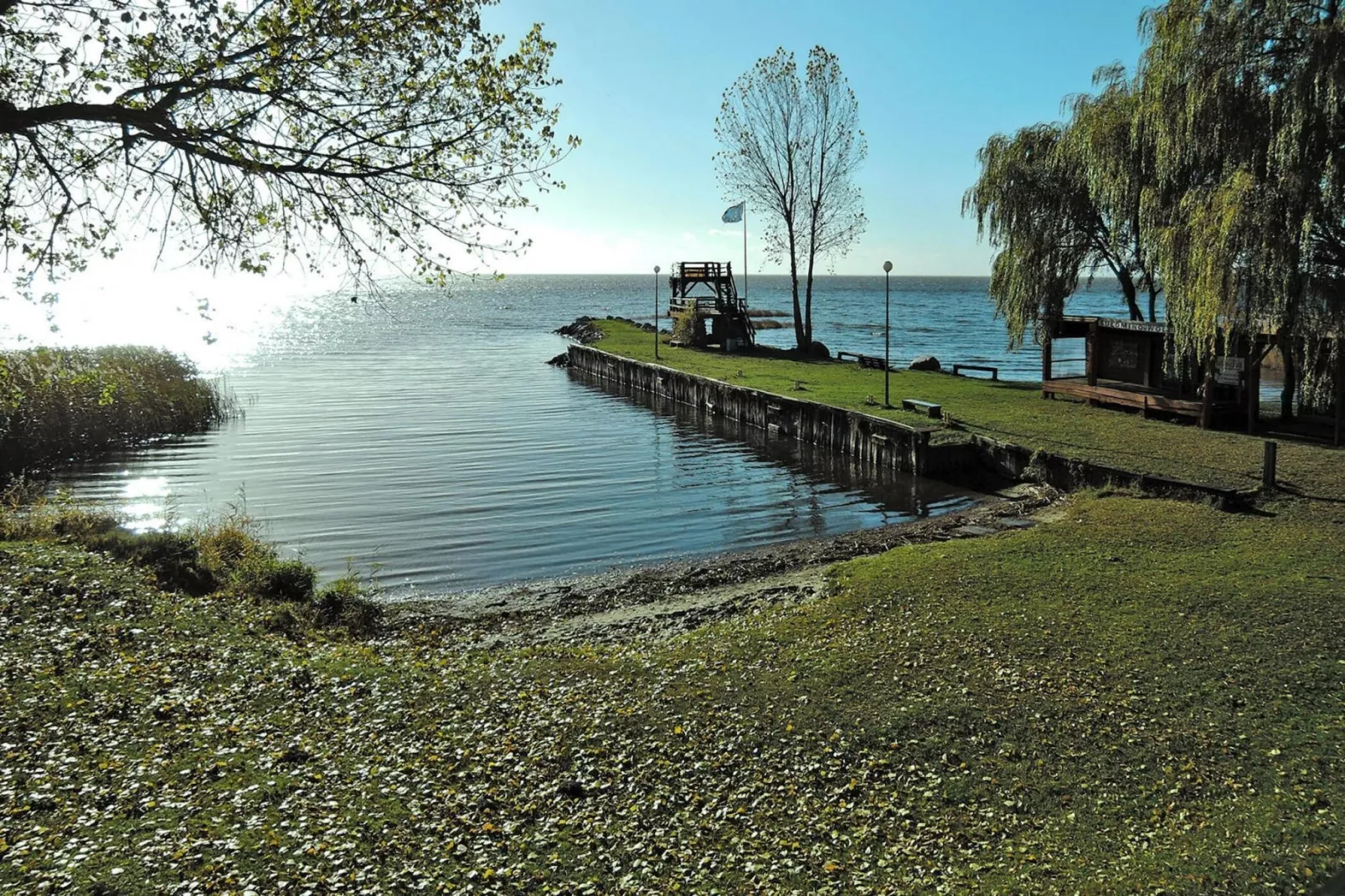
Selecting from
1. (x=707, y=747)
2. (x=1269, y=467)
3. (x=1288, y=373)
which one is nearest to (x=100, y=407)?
(x=707, y=747)

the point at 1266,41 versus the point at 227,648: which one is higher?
the point at 1266,41

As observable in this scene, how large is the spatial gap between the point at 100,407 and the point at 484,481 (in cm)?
1532

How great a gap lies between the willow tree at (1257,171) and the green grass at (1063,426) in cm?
228

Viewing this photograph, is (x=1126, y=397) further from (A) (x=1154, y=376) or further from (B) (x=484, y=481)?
(B) (x=484, y=481)

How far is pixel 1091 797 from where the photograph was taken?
24.5ft

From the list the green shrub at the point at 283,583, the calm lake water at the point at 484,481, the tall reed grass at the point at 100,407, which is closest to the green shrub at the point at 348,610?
the green shrub at the point at 283,583

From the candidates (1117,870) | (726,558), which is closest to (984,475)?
(726,558)

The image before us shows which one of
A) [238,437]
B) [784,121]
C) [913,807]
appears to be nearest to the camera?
[913,807]

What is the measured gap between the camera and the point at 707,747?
8.47 m

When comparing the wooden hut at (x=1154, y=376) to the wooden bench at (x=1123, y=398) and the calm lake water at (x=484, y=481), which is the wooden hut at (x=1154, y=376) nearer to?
the wooden bench at (x=1123, y=398)

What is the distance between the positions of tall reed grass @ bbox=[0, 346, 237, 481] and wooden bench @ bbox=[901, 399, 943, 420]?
23233 millimetres

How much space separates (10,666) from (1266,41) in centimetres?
2571

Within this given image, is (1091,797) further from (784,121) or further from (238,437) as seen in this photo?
(784,121)

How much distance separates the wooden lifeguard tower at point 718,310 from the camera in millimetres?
55250
